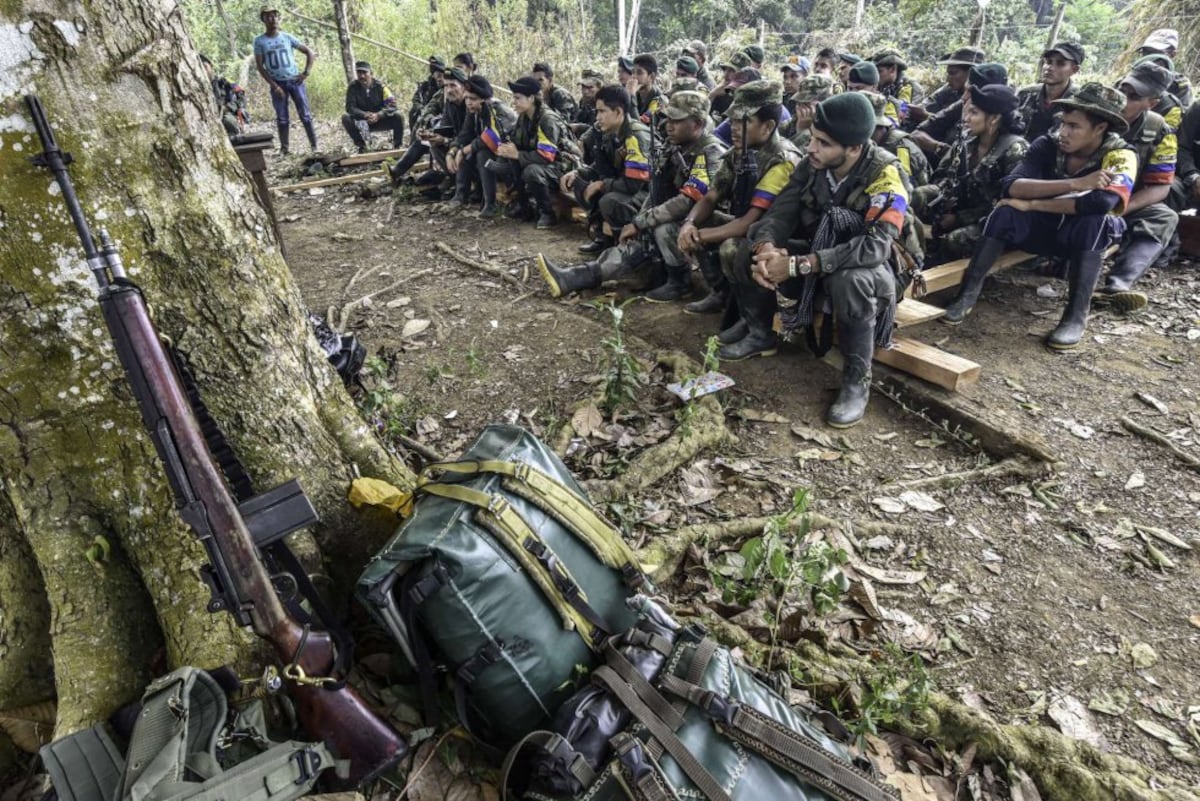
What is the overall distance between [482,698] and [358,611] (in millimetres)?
705

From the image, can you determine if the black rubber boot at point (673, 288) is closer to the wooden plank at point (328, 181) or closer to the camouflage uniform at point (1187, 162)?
the camouflage uniform at point (1187, 162)

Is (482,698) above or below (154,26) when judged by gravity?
below

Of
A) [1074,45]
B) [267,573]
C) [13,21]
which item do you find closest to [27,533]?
[267,573]

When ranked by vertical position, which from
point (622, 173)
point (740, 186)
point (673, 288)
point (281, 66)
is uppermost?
point (281, 66)

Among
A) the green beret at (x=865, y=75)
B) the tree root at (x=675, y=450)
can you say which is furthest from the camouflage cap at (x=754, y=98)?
the green beret at (x=865, y=75)

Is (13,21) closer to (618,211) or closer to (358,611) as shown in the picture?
(358,611)

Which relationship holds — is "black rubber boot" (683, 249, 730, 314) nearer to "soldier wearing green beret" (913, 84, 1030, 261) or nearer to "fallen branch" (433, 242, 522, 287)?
"fallen branch" (433, 242, 522, 287)

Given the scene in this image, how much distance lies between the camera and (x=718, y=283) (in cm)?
576

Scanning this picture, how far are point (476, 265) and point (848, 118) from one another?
4.05m

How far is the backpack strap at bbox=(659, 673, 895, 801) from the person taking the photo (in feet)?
5.97

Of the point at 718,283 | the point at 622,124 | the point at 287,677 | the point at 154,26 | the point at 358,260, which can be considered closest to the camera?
the point at 287,677

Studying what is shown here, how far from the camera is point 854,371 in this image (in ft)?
14.2

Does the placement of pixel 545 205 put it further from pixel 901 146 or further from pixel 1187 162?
pixel 1187 162

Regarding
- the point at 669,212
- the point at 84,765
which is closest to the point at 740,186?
the point at 669,212
